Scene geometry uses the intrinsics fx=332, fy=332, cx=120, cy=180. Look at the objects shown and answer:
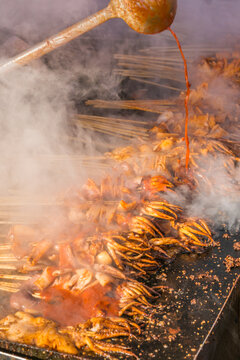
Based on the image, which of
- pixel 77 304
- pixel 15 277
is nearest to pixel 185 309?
pixel 77 304

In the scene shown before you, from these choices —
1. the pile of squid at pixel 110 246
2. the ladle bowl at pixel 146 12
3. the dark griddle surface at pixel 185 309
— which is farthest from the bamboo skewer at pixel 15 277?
the ladle bowl at pixel 146 12

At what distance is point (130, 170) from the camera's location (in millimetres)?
3152

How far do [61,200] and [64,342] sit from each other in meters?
1.29

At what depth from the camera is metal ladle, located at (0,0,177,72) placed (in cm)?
169

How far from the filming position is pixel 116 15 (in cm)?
176

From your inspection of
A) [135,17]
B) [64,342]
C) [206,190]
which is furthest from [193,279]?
[135,17]

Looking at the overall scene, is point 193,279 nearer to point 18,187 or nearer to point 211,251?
point 211,251

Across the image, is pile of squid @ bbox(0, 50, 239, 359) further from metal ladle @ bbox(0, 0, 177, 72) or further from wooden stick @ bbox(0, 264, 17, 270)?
metal ladle @ bbox(0, 0, 177, 72)

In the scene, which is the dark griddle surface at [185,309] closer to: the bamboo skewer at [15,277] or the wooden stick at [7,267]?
the bamboo skewer at [15,277]

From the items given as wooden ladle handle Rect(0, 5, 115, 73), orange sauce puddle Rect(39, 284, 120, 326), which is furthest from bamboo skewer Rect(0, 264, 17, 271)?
wooden ladle handle Rect(0, 5, 115, 73)

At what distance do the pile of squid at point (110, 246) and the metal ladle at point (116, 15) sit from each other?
1225 mm

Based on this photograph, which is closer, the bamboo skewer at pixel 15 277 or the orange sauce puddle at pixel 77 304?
the orange sauce puddle at pixel 77 304

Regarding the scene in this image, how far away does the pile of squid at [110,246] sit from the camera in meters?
1.80

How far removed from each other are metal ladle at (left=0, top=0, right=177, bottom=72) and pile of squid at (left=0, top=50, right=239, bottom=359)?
122 centimetres
